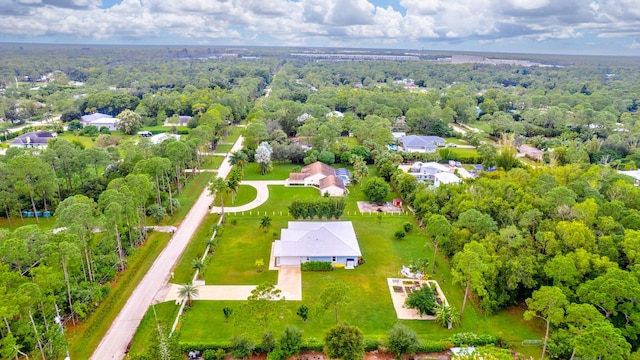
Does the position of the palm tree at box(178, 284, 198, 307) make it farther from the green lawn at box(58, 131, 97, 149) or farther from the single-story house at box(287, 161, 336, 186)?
the green lawn at box(58, 131, 97, 149)

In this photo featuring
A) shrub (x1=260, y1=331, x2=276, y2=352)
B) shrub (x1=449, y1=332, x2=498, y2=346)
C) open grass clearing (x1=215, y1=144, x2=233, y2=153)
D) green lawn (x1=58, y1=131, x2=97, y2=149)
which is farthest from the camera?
green lawn (x1=58, y1=131, x2=97, y2=149)

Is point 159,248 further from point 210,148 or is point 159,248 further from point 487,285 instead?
point 210,148

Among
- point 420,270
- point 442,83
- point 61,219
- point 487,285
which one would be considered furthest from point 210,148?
point 442,83

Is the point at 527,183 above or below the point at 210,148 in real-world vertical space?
above

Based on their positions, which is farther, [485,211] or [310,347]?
[485,211]

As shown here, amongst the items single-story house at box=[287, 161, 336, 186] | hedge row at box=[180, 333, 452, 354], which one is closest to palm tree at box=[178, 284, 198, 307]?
hedge row at box=[180, 333, 452, 354]

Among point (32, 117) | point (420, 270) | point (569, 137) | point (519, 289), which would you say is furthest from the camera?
point (32, 117)
